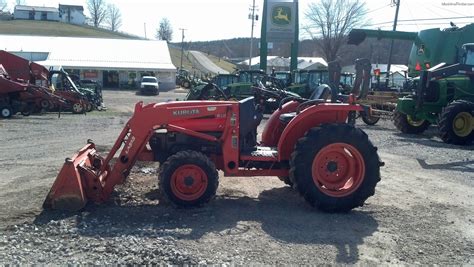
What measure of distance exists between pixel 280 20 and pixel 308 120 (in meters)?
30.8

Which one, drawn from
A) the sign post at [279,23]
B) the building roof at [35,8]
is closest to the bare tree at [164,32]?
the building roof at [35,8]

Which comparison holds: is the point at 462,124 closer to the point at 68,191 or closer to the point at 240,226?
the point at 240,226

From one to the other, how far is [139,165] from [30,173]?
1861mm

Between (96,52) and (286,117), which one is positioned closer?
(286,117)

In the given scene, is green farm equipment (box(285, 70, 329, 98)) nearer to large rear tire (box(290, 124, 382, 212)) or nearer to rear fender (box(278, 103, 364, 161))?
rear fender (box(278, 103, 364, 161))

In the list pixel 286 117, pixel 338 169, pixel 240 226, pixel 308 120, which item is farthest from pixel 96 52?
pixel 240 226

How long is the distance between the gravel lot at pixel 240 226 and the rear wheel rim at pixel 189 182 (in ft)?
0.67

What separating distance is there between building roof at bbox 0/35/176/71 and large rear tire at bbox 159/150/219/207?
48.3m

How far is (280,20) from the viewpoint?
36156 mm

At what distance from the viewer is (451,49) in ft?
57.2

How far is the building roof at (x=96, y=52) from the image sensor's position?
5322 cm

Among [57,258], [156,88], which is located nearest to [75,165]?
[57,258]

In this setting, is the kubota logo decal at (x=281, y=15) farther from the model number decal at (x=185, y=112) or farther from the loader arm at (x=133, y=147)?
the model number decal at (x=185, y=112)

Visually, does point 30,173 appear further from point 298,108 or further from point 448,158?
point 448,158
